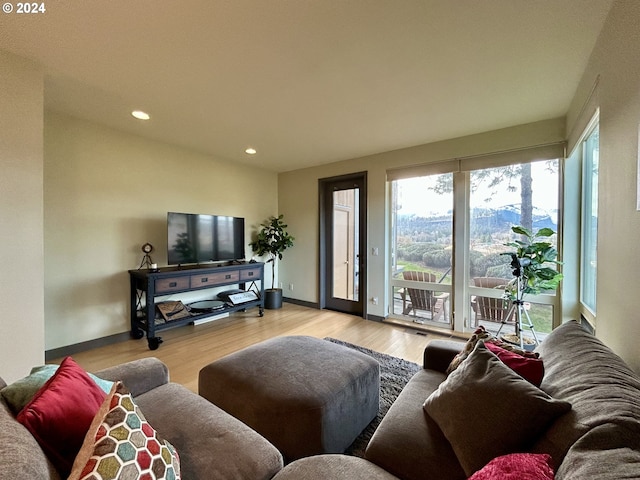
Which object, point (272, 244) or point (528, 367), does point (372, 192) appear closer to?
point (272, 244)

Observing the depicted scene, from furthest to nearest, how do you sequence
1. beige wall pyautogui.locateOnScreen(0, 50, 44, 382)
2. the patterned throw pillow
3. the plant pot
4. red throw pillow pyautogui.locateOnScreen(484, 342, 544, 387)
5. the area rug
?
the plant pot
beige wall pyautogui.locateOnScreen(0, 50, 44, 382)
the area rug
the patterned throw pillow
red throw pillow pyautogui.locateOnScreen(484, 342, 544, 387)

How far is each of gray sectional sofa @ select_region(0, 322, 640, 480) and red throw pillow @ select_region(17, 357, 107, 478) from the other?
5 centimetres

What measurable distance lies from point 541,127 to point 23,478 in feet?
13.5

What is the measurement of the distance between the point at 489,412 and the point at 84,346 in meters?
3.81

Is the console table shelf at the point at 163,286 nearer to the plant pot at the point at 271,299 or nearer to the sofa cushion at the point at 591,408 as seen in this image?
the plant pot at the point at 271,299

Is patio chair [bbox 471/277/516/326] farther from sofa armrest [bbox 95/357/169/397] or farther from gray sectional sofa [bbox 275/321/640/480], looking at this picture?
sofa armrest [bbox 95/357/169/397]

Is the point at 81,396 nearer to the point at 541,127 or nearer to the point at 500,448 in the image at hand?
the point at 500,448

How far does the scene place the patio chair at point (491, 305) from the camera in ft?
10.3

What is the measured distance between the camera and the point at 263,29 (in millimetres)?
1607

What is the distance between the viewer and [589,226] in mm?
2459

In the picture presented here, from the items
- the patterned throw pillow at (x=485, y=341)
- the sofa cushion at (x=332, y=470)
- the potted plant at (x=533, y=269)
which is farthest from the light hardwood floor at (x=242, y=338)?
the sofa cushion at (x=332, y=470)

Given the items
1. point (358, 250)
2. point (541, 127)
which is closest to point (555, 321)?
point (541, 127)

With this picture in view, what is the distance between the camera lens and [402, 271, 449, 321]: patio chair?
361cm

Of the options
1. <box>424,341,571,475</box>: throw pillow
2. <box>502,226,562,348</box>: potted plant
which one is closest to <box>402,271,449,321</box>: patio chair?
<box>502,226,562,348</box>: potted plant
